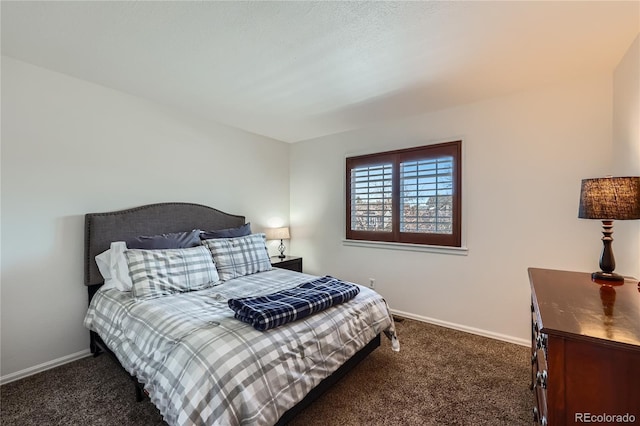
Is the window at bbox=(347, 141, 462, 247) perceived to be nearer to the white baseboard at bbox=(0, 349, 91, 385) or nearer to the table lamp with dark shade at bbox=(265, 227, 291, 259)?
the table lamp with dark shade at bbox=(265, 227, 291, 259)

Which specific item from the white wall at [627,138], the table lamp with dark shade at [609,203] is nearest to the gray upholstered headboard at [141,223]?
the table lamp with dark shade at [609,203]

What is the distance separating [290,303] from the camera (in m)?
1.77

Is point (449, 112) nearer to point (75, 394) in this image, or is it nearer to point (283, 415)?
point (283, 415)

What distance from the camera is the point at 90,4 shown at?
4.99 feet

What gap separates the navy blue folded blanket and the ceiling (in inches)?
67.7

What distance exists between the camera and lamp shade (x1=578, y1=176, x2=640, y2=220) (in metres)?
1.47

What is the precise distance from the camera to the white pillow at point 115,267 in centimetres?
219

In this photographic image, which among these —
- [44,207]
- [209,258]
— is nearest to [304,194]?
[209,258]

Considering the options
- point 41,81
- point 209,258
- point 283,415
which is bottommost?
point 283,415

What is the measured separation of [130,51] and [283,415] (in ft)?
8.38

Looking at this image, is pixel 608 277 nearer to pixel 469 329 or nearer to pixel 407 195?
pixel 469 329

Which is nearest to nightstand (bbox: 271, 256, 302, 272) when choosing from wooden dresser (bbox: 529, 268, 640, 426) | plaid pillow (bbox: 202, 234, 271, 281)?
plaid pillow (bbox: 202, 234, 271, 281)

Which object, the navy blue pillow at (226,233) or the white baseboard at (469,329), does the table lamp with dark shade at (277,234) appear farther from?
the white baseboard at (469,329)

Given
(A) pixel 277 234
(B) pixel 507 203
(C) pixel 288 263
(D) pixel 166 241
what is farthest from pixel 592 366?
(A) pixel 277 234
